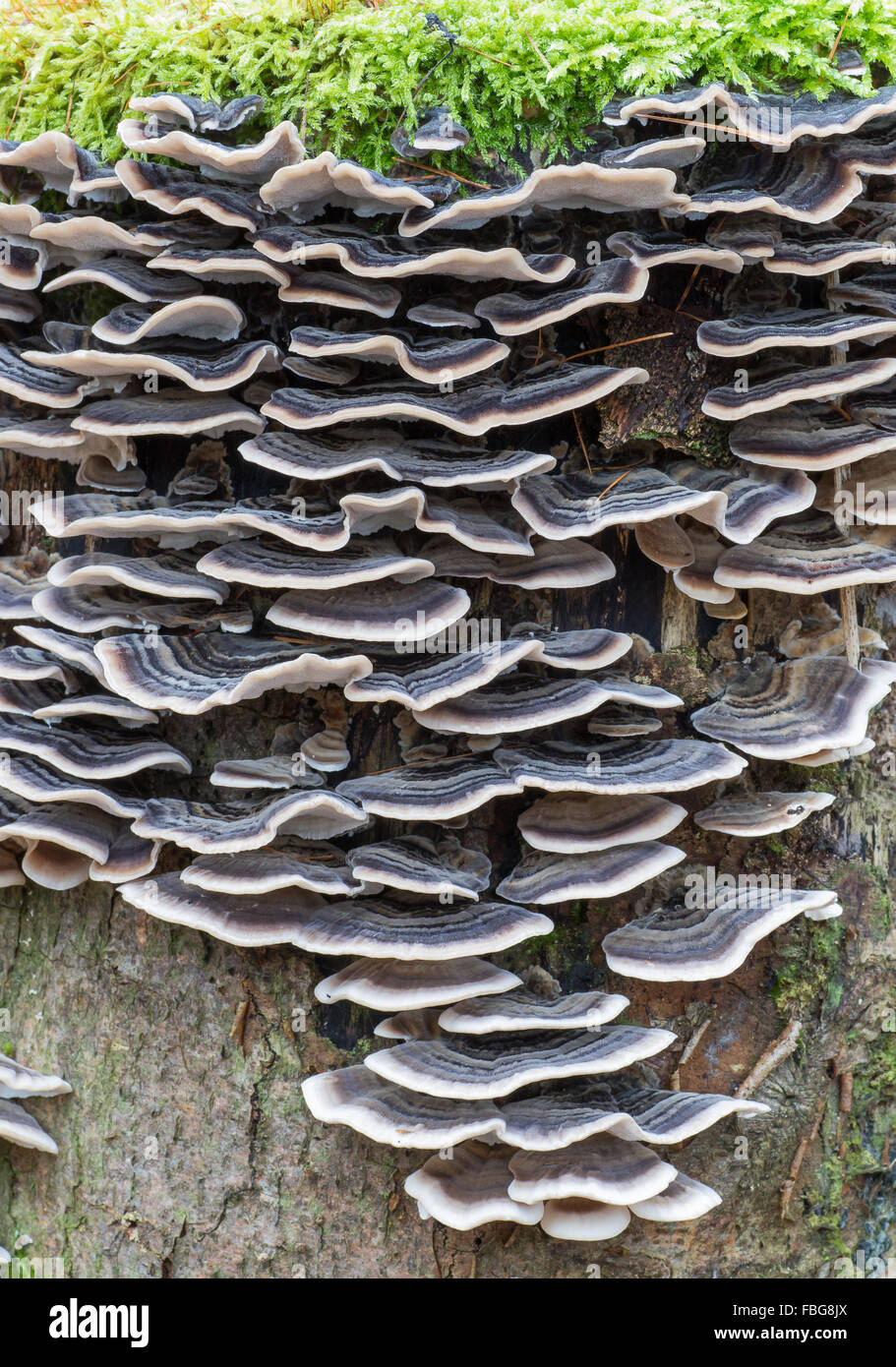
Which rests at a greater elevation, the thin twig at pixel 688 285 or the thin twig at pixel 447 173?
the thin twig at pixel 447 173

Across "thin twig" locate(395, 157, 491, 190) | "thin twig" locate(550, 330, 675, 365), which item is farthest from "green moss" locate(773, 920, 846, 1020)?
"thin twig" locate(395, 157, 491, 190)

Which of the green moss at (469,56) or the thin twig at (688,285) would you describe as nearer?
the green moss at (469,56)

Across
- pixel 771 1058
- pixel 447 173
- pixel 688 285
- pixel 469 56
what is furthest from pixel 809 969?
pixel 469 56

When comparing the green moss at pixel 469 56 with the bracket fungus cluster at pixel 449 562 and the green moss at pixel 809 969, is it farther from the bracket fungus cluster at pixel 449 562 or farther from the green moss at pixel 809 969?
the green moss at pixel 809 969

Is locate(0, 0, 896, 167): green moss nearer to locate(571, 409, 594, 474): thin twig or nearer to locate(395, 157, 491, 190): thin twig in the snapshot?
locate(395, 157, 491, 190): thin twig

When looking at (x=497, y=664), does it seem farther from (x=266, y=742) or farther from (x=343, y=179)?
(x=343, y=179)

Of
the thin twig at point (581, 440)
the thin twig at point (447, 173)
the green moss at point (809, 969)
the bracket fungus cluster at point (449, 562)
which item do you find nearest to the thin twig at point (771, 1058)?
the green moss at point (809, 969)

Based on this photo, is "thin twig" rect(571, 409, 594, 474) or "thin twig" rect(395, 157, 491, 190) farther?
"thin twig" rect(571, 409, 594, 474)
